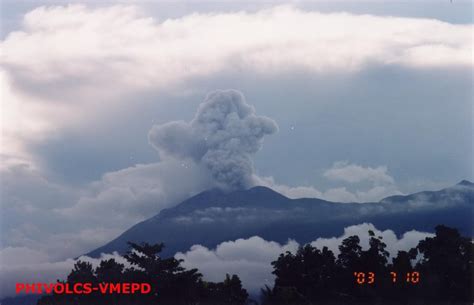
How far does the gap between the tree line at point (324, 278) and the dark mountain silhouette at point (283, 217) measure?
3958 millimetres

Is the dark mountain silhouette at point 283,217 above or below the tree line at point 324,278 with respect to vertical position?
above

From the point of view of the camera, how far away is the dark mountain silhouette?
36.3m

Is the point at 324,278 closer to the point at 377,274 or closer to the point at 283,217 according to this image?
the point at 377,274

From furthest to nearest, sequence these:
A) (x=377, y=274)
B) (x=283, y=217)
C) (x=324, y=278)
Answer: (x=283, y=217) < (x=324, y=278) < (x=377, y=274)

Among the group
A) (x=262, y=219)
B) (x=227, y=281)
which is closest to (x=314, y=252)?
(x=227, y=281)

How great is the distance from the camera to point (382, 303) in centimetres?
2769

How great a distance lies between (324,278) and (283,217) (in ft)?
40.9

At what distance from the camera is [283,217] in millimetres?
41844

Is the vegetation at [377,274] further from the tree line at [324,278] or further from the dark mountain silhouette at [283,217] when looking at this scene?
the dark mountain silhouette at [283,217]

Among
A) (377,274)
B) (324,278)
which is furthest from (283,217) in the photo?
(377,274)

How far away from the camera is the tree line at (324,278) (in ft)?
91.8

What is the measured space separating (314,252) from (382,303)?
Result: 3701 millimetres

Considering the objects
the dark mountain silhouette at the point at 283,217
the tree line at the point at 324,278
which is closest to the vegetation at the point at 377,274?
the tree line at the point at 324,278

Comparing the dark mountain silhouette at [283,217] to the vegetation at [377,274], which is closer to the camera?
the vegetation at [377,274]
